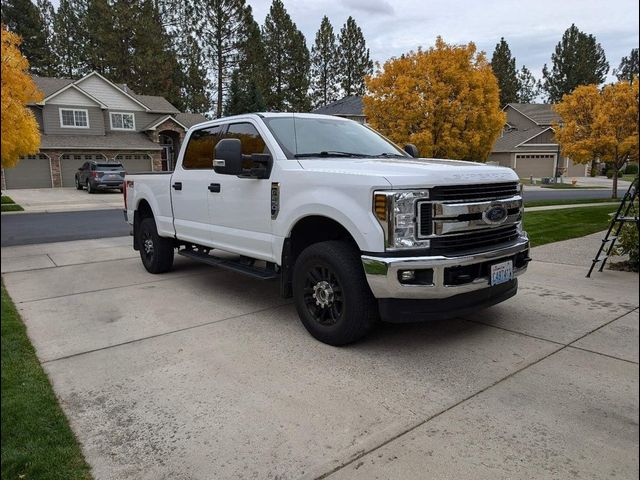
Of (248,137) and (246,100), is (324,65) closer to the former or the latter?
(246,100)

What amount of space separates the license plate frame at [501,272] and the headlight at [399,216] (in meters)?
0.79

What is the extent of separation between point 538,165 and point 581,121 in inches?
1299

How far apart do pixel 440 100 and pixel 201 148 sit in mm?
12000

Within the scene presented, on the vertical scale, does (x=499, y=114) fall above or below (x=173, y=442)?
above

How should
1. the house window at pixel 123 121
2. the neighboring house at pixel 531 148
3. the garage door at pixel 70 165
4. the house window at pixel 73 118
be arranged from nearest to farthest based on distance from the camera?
the garage door at pixel 70 165 < the house window at pixel 73 118 < the house window at pixel 123 121 < the neighboring house at pixel 531 148

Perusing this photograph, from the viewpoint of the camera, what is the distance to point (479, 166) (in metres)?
4.46

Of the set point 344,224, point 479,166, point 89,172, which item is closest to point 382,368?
point 344,224

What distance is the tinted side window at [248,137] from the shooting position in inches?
209

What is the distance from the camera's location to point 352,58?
5484 centimetres

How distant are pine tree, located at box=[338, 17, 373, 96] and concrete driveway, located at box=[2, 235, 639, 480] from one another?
5235cm

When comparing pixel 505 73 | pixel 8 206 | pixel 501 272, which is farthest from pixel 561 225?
pixel 505 73

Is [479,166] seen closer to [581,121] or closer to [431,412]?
[431,412]

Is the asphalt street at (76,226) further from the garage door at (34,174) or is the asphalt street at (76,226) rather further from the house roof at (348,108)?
the house roof at (348,108)

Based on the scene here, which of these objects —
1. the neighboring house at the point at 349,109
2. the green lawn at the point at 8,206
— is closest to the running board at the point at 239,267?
the green lawn at the point at 8,206
